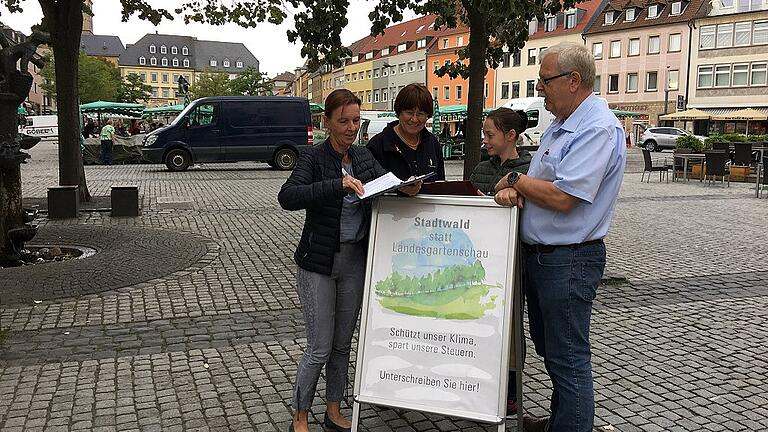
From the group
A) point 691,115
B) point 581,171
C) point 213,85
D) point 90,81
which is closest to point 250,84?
point 213,85

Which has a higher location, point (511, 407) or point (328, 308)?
point (328, 308)

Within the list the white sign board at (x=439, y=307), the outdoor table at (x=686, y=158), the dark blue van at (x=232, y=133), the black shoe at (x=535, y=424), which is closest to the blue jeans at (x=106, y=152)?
the dark blue van at (x=232, y=133)

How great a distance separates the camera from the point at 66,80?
41.8 ft

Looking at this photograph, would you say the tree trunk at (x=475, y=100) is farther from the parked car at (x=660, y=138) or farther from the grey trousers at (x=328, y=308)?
the parked car at (x=660, y=138)

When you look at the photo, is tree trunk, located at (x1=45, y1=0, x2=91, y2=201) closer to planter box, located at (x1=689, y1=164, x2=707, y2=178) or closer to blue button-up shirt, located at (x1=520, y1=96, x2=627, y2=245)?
blue button-up shirt, located at (x1=520, y1=96, x2=627, y2=245)

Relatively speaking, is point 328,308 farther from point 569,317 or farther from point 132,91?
point 132,91

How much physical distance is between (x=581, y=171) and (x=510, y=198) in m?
0.36

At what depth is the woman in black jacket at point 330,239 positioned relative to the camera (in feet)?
10.7

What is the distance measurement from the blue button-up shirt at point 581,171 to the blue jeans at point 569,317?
0.09 metres

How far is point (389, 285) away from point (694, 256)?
6441mm

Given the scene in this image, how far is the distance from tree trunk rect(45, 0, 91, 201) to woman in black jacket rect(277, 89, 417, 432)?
10804mm

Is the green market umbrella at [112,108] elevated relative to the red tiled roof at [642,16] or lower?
lower

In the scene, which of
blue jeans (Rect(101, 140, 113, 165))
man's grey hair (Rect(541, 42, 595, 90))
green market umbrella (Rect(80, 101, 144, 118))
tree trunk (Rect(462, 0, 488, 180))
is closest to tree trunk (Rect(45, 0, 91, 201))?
tree trunk (Rect(462, 0, 488, 180))

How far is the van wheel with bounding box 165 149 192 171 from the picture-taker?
880 inches
